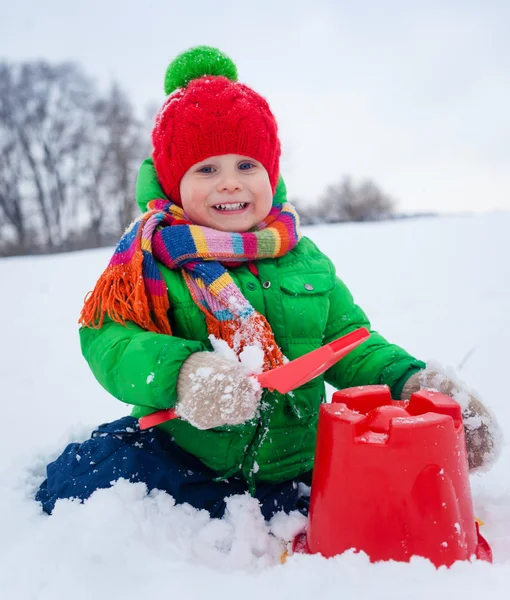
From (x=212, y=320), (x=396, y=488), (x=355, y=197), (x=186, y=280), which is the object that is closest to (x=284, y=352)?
(x=212, y=320)

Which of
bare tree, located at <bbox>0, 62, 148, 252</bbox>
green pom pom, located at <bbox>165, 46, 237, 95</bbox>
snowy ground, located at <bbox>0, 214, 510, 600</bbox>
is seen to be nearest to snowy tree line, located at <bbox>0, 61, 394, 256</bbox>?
bare tree, located at <bbox>0, 62, 148, 252</bbox>

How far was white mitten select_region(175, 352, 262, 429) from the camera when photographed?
1062 mm

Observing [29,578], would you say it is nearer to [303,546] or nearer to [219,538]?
[219,538]

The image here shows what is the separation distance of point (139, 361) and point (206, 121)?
0.70 meters

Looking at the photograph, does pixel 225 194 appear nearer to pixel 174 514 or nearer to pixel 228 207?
pixel 228 207

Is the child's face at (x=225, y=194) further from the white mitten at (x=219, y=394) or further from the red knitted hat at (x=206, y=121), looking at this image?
the white mitten at (x=219, y=394)

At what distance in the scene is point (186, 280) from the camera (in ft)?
4.67

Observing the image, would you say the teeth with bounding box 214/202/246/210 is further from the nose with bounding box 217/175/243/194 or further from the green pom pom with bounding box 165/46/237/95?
the green pom pom with bounding box 165/46/237/95

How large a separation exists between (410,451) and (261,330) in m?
0.48

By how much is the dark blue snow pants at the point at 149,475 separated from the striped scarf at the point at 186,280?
0.30m

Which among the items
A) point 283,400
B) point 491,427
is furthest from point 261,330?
point 491,427

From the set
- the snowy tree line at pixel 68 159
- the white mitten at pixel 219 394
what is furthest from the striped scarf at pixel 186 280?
the snowy tree line at pixel 68 159

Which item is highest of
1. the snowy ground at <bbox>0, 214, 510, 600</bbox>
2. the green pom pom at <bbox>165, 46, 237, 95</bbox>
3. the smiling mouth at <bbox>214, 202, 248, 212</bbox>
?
the green pom pom at <bbox>165, 46, 237, 95</bbox>

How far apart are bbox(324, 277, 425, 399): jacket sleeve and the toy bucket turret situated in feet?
1.31
